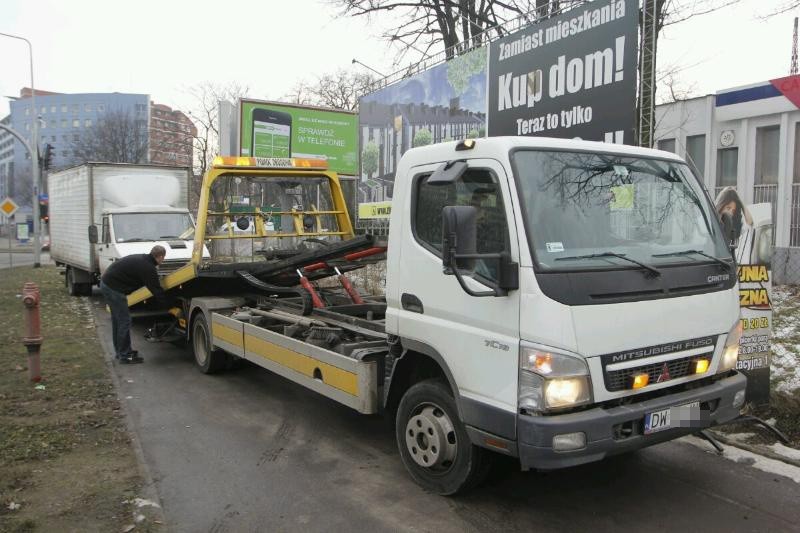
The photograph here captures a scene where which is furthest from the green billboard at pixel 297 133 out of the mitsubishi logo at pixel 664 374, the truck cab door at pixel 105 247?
the mitsubishi logo at pixel 664 374

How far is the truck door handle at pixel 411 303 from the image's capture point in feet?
14.3

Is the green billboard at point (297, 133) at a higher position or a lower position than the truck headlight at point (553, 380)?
higher

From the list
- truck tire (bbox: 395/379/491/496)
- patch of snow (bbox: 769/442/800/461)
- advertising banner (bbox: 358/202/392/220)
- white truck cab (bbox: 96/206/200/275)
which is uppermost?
advertising banner (bbox: 358/202/392/220)

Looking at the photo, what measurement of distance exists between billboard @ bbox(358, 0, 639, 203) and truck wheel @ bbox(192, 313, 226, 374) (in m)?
5.66

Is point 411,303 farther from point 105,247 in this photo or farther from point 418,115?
point 105,247

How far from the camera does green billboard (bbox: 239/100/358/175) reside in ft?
63.1

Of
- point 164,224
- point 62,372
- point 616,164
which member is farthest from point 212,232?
point 164,224

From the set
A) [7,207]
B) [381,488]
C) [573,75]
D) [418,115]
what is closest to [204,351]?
[381,488]

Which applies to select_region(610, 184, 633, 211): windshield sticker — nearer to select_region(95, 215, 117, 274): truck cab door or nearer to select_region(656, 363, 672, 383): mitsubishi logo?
select_region(656, 363, 672, 383): mitsubishi logo

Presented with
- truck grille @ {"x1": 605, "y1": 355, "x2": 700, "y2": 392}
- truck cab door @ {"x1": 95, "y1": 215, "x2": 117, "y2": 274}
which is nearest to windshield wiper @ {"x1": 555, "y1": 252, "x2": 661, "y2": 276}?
truck grille @ {"x1": 605, "y1": 355, "x2": 700, "y2": 392}

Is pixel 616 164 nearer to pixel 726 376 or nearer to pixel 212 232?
pixel 726 376

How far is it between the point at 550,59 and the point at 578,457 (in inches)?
284

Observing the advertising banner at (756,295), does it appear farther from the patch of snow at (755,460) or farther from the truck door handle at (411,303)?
the truck door handle at (411,303)

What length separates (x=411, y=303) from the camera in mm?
4438
